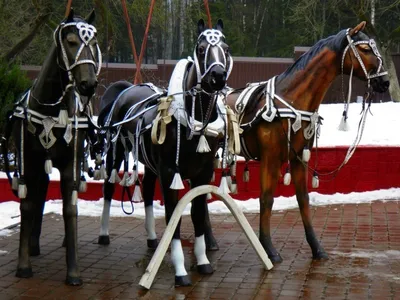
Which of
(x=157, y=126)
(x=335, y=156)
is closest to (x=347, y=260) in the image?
(x=157, y=126)

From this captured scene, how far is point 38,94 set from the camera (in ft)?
21.1

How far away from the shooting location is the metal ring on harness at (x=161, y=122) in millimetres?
6387

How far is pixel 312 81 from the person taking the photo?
7.43 m

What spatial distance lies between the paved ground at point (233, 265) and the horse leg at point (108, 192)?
0.40 feet

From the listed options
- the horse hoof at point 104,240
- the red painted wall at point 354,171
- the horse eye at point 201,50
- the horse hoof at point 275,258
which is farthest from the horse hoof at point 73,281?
the red painted wall at point 354,171

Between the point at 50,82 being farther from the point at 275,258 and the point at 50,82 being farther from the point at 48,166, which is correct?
the point at 275,258

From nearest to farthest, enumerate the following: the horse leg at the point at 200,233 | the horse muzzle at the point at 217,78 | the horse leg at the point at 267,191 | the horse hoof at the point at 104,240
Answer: the horse muzzle at the point at 217,78, the horse leg at the point at 200,233, the horse leg at the point at 267,191, the horse hoof at the point at 104,240

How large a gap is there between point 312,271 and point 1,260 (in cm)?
306

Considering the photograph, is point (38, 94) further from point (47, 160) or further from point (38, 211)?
point (38, 211)

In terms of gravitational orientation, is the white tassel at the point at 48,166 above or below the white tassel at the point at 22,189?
above

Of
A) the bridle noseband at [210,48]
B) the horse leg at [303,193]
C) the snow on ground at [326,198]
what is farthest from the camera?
the snow on ground at [326,198]

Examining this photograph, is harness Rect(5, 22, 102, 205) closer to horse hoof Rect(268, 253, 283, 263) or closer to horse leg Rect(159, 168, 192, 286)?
horse leg Rect(159, 168, 192, 286)

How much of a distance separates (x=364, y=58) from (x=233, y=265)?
7.89 ft

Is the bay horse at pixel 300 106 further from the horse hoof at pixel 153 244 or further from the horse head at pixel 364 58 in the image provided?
the horse hoof at pixel 153 244
